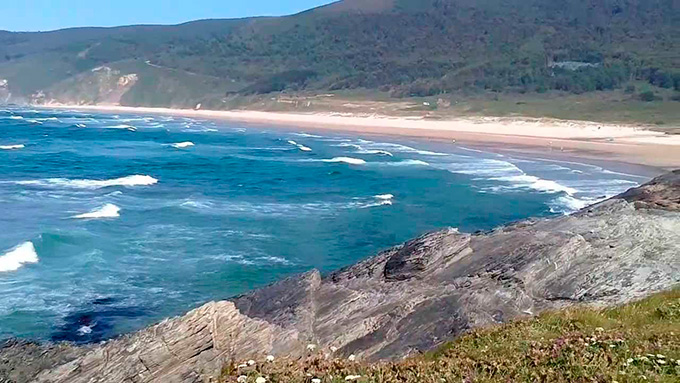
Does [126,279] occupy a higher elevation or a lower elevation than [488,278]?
lower

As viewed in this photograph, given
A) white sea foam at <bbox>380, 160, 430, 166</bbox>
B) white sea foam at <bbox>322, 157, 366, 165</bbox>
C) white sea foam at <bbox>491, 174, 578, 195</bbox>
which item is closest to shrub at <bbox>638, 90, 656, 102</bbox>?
white sea foam at <bbox>380, 160, 430, 166</bbox>

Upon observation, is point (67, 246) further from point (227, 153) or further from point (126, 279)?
point (227, 153)

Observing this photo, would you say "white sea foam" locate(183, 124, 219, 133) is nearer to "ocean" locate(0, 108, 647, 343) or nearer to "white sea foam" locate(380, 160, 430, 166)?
"ocean" locate(0, 108, 647, 343)

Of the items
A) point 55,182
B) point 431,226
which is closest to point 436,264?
point 431,226

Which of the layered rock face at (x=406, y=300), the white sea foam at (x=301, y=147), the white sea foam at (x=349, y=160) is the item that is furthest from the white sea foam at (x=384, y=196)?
the white sea foam at (x=301, y=147)

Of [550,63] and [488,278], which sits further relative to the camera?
[550,63]

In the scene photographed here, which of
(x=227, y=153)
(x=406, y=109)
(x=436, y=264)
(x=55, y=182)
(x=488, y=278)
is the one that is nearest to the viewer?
(x=488, y=278)

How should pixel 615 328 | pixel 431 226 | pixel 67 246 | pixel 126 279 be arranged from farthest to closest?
pixel 431 226 < pixel 67 246 < pixel 126 279 < pixel 615 328
